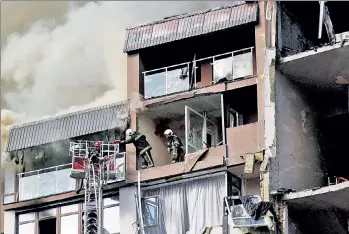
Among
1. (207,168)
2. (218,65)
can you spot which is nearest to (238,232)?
(207,168)

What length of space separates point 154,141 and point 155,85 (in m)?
2.07

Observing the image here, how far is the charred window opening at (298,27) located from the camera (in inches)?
1635

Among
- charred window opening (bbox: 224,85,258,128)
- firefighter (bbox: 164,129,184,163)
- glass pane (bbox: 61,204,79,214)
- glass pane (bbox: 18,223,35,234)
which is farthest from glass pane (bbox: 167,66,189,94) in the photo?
glass pane (bbox: 18,223,35,234)

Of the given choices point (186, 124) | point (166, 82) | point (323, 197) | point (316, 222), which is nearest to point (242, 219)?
point (316, 222)

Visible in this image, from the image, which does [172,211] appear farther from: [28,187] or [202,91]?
[28,187]

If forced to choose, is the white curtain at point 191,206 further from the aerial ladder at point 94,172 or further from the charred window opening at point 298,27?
the charred window opening at point 298,27

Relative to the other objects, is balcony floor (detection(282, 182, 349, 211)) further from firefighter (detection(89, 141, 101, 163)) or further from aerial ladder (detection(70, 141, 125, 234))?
firefighter (detection(89, 141, 101, 163))

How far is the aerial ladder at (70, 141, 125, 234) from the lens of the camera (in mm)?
42000

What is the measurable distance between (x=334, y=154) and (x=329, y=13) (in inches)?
185

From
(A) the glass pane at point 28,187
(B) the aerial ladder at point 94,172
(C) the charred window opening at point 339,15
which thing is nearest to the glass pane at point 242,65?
(C) the charred window opening at point 339,15

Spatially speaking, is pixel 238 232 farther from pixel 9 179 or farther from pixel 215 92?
pixel 9 179

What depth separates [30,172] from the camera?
149 ft

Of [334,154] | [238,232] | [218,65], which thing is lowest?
[238,232]

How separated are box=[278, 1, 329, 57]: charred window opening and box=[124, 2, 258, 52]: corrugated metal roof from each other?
1.00 metres
